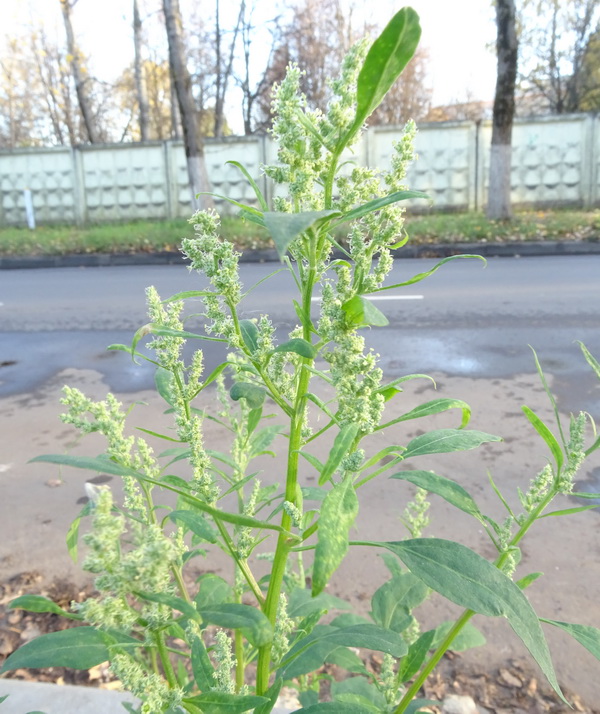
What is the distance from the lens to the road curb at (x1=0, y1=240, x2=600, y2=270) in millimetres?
11664

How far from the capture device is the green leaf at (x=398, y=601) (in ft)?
4.75

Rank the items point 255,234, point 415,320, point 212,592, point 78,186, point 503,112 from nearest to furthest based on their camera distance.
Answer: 1. point 212,592
2. point 415,320
3. point 503,112
4. point 255,234
5. point 78,186

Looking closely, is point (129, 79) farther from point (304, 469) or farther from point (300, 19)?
point (304, 469)

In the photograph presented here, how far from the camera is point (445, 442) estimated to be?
1.09 metres

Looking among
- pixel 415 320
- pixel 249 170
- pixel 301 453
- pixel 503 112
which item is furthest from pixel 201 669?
pixel 249 170

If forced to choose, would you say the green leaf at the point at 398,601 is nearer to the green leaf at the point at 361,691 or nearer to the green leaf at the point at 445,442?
the green leaf at the point at 361,691

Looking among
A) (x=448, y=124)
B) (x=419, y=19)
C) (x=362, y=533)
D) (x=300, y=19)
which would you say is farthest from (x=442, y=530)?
(x=300, y=19)

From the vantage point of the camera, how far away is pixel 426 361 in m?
5.44

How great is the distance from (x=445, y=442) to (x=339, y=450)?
27 cm

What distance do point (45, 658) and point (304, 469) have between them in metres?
2.53

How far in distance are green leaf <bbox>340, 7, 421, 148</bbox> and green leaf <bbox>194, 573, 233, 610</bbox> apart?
1.04 m

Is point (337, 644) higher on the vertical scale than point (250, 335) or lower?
lower

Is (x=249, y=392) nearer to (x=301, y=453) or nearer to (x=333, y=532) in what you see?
(x=301, y=453)

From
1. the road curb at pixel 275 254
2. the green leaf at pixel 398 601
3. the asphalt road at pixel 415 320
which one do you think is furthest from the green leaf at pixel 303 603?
the road curb at pixel 275 254
